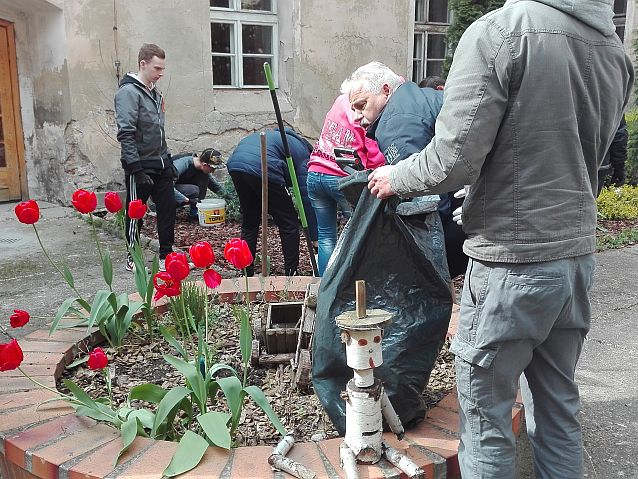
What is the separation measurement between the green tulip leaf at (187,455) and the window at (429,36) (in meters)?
9.62

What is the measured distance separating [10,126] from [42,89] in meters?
0.69

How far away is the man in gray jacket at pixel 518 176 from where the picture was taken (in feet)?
5.23

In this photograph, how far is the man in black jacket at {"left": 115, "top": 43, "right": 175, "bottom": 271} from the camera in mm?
5023

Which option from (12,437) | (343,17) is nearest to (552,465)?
(12,437)

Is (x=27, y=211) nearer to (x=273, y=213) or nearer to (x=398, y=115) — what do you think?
(x=398, y=115)

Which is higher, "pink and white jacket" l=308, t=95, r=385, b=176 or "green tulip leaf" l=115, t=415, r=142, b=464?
"pink and white jacket" l=308, t=95, r=385, b=176

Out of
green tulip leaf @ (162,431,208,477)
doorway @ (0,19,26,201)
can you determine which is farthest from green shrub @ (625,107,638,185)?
green tulip leaf @ (162,431,208,477)

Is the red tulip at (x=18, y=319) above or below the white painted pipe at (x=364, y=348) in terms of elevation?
below

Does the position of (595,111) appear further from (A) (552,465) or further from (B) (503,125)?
(A) (552,465)

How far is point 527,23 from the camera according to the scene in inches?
62.6

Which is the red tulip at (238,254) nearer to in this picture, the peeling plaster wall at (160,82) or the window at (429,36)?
the peeling plaster wall at (160,82)

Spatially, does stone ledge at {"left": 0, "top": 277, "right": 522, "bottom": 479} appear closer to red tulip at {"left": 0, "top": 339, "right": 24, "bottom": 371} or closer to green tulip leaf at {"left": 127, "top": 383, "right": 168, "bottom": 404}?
green tulip leaf at {"left": 127, "top": 383, "right": 168, "bottom": 404}

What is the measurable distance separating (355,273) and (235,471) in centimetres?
69

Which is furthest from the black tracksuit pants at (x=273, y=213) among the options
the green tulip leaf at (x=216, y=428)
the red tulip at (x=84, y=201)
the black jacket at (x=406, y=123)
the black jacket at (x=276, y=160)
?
the green tulip leaf at (x=216, y=428)
